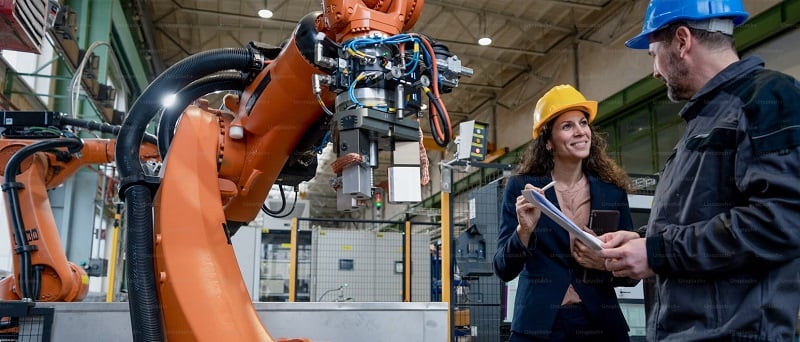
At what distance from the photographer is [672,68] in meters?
1.35

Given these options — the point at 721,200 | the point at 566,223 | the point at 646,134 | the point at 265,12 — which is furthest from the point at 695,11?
the point at 265,12

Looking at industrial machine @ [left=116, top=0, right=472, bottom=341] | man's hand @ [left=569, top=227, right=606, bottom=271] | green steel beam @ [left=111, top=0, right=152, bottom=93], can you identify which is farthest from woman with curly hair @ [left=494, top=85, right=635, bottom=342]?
green steel beam @ [left=111, top=0, right=152, bottom=93]

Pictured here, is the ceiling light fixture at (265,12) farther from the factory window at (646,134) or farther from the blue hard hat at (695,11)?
the blue hard hat at (695,11)

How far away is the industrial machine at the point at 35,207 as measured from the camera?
3.40 meters

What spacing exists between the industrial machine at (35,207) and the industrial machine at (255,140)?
5.58ft

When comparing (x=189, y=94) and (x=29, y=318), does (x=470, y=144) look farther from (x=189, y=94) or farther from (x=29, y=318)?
(x=29, y=318)

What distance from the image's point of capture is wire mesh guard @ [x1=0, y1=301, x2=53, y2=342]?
170 centimetres

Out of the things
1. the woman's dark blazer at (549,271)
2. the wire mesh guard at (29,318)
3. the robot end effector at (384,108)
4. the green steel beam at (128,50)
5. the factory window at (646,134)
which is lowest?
the wire mesh guard at (29,318)

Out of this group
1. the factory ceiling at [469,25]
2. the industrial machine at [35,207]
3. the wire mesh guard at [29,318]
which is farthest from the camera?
the factory ceiling at [469,25]

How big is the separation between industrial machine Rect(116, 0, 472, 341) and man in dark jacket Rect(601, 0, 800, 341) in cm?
50

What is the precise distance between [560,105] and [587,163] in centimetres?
23

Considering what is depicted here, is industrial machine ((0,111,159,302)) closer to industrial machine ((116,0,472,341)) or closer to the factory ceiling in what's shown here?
industrial machine ((116,0,472,341))

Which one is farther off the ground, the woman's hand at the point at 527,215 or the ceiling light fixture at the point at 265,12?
the ceiling light fixture at the point at 265,12

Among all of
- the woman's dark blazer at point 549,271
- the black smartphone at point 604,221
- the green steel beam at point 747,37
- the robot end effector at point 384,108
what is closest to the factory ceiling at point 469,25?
the green steel beam at point 747,37
